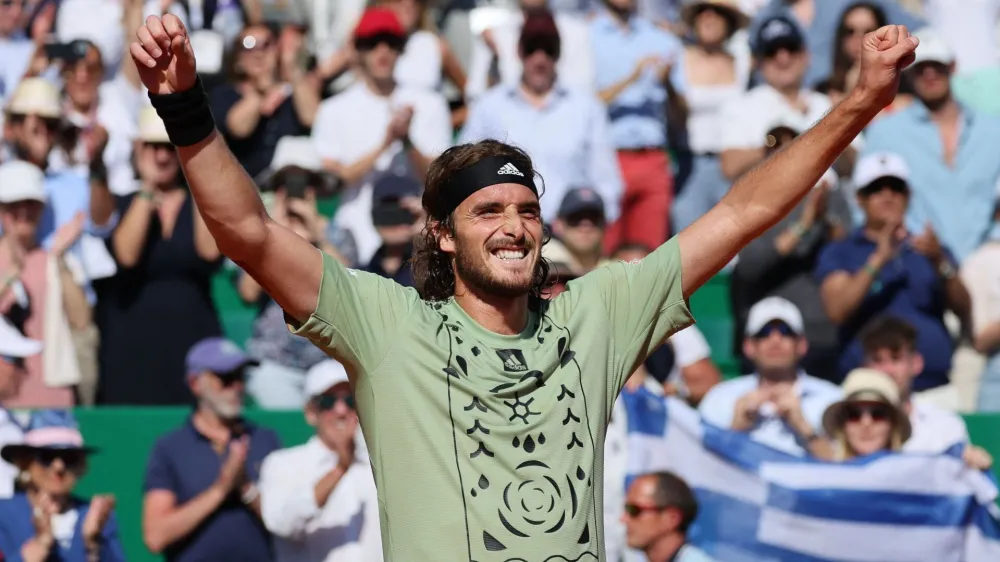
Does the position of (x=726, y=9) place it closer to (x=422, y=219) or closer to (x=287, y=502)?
(x=422, y=219)

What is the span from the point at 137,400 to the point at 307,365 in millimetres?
947

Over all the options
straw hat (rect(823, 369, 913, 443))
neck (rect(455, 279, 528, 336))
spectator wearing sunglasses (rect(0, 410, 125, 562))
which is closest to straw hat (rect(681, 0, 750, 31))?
straw hat (rect(823, 369, 913, 443))

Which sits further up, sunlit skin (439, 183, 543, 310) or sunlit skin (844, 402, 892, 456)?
sunlit skin (439, 183, 543, 310)

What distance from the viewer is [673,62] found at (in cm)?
1005

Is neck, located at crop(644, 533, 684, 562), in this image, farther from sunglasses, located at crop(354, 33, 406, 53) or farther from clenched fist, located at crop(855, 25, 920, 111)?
sunglasses, located at crop(354, 33, 406, 53)

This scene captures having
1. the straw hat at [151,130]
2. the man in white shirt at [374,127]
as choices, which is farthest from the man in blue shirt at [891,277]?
the straw hat at [151,130]

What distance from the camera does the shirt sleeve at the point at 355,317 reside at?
12.7 feet

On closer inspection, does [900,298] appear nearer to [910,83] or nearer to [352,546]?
[910,83]

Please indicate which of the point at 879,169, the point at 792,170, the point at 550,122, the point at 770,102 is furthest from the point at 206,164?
the point at 770,102

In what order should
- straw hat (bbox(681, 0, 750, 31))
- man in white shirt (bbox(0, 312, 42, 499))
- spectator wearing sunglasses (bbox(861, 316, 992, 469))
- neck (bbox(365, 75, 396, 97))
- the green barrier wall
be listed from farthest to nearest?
1. straw hat (bbox(681, 0, 750, 31))
2. neck (bbox(365, 75, 396, 97))
3. man in white shirt (bbox(0, 312, 42, 499))
4. the green barrier wall
5. spectator wearing sunglasses (bbox(861, 316, 992, 469))

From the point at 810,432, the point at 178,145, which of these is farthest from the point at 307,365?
the point at 178,145

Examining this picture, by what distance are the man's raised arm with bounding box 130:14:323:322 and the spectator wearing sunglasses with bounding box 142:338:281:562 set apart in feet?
11.6

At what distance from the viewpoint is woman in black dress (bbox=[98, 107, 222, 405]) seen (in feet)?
27.8

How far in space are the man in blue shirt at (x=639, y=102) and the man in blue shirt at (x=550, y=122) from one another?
220 mm
